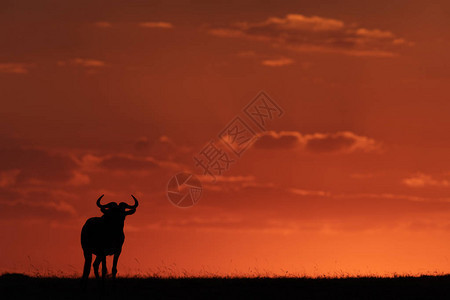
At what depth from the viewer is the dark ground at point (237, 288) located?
2541cm

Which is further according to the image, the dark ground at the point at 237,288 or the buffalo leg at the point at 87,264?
the buffalo leg at the point at 87,264

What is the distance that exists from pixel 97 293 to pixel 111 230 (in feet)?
7.21

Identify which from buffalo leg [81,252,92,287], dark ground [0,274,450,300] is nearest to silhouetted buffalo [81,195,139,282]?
buffalo leg [81,252,92,287]

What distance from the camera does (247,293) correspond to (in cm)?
2564

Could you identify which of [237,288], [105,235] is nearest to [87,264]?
[105,235]

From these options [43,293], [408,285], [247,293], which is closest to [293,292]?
[247,293]

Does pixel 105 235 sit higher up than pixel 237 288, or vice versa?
pixel 105 235

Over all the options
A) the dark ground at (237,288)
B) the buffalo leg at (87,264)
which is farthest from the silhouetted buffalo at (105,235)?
the dark ground at (237,288)

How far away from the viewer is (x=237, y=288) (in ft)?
86.8

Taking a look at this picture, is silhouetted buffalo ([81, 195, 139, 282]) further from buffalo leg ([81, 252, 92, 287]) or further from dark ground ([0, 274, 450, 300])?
dark ground ([0, 274, 450, 300])

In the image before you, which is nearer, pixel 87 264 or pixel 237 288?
pixel 237 288

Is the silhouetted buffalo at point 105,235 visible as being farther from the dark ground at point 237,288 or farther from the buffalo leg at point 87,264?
the dark ground at point 237,288

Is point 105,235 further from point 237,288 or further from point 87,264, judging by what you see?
point 237,288

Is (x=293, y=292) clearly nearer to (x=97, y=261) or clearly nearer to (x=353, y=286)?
(x=353, y=286)
